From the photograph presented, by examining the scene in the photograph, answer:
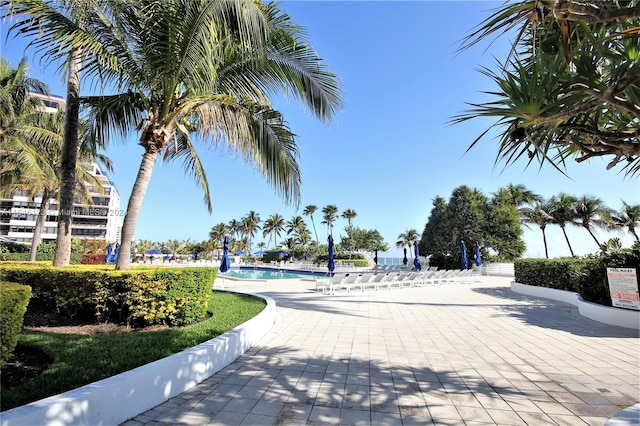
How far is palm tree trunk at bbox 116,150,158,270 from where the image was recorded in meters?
5.63

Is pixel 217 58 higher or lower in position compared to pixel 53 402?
higher

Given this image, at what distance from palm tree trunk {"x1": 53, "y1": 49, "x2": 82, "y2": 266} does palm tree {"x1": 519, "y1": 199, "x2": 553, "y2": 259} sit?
107 ft

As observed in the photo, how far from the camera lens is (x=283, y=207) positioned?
19.3ft

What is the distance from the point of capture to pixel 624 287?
278 inches

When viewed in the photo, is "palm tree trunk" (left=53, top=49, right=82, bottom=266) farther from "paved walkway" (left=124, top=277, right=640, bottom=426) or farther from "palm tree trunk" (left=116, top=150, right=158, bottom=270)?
"paved walkway" (left=124, top=277, right=640, bottom=426)

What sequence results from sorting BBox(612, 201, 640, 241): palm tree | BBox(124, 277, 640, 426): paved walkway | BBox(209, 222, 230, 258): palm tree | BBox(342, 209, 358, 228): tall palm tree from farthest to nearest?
BBox(209, 222, 230, 258): palm tree
BBox(342, 209, 358, 228): tall palm tree
BBox(612, 201, 640, 241): palm tree
BBox(124, 277, 640, 426): paved walkway

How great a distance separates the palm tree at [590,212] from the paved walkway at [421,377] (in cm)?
2638

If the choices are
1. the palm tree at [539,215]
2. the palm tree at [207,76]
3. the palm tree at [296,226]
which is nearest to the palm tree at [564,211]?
the palm tree at [539,215]

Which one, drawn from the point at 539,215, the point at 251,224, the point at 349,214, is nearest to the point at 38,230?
the point at 539,215

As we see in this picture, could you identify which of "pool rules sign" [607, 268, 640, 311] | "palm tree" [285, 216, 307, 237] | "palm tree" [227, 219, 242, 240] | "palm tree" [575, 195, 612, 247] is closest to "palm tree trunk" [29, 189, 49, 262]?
"pool rules sign" [607, 268, 640, 311]

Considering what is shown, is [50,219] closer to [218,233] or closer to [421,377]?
[218,233]

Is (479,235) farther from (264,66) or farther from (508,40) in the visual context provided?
(508,40)

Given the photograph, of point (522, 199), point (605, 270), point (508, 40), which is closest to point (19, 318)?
point (508, 40)

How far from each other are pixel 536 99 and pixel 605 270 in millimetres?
8356
